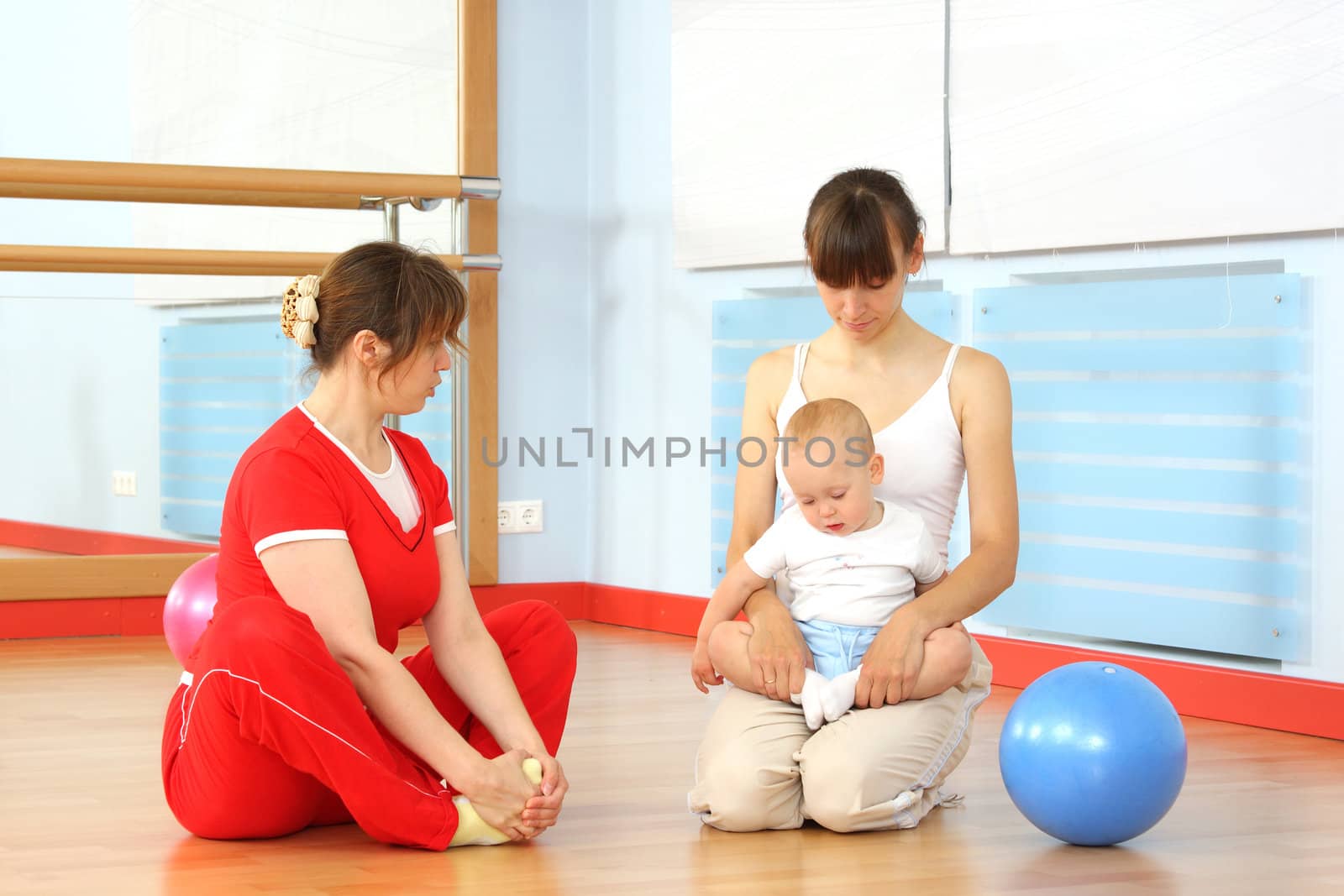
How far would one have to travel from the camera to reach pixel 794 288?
141 inches

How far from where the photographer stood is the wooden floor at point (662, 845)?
1.69m

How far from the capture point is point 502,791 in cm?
180

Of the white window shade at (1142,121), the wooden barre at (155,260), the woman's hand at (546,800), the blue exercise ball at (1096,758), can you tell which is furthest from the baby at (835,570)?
the wooden barre at (155,260)

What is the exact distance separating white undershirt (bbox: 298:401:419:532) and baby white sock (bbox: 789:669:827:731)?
52 cm

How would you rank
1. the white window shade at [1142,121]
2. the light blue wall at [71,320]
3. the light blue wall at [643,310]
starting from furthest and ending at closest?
the light blue wall at [643,310] → the light blue wall at [71,320] → the white window shade at [1142,121]

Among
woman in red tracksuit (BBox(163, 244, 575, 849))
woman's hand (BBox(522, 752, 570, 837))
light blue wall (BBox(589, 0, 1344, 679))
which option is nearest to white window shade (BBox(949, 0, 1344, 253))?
light blue wall (BBox(589, 0, 1344, 679))

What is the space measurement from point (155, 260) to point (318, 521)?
1.91m

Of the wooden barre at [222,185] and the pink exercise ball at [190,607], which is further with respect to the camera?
the wooden barre at [222,185]

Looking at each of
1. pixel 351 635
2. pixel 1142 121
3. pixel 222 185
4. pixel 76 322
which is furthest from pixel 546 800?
pixel 76 322

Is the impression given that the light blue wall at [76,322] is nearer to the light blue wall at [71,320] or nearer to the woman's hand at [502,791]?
the light blue wall at [71,320]

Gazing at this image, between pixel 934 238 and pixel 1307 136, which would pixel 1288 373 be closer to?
pixel 1307 136

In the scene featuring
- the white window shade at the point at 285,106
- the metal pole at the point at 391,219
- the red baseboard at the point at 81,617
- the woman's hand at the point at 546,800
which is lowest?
the red baseboard at the point at 81,617

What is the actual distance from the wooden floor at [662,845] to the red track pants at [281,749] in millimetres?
37

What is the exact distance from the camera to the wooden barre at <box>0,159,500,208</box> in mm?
3307
